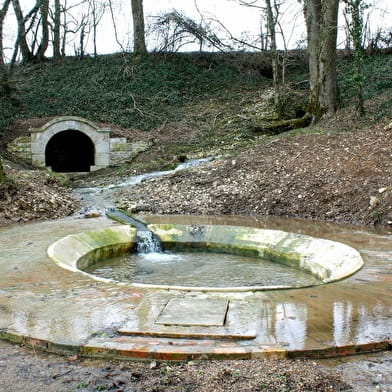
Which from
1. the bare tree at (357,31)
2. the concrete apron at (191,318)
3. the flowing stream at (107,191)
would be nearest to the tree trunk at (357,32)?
the bare tree at (357,31)

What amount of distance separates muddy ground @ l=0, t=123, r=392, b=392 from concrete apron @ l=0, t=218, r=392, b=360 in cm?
13

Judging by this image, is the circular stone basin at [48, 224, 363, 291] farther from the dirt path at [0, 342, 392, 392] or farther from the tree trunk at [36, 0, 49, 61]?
the tree trunk at [36, 0, 49, 61]

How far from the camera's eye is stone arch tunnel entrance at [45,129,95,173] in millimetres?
22703

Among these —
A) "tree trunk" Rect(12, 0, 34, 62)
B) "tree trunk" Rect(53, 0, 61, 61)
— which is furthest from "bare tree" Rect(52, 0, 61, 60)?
"tree trunk" Rect(12, 0, 34, 62)

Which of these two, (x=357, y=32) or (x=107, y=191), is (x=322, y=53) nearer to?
(x=357, y=32)

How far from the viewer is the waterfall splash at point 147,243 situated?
9.49 metres

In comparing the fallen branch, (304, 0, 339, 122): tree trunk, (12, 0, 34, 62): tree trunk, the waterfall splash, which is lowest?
the waterfall splash

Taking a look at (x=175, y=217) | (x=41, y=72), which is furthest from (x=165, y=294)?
(x=41, y=72)

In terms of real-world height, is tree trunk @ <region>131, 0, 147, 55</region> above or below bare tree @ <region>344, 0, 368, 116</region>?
above

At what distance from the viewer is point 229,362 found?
12.4ft

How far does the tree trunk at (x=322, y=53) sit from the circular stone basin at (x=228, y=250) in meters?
9.44

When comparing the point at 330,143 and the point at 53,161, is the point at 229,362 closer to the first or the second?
the point at 330,143

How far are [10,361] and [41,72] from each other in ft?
80.6

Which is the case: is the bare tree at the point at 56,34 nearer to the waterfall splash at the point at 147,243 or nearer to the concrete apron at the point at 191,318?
the waterfall splash at the point at 147,243
